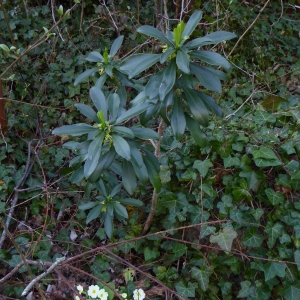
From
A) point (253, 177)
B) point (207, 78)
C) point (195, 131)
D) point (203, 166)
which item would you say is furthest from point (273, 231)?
point (207, 78)

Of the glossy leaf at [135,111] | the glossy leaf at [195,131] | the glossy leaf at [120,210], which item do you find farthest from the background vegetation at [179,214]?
the glossy leaf at [135,111]

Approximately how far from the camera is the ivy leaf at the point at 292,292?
7.18ft

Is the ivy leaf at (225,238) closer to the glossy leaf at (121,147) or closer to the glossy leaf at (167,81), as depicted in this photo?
the glossy leaf at (121,147)

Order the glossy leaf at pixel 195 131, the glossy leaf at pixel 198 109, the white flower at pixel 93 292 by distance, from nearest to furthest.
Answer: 1. the glossy leaf at pixel 198 109
2. the glossy leaf at pixel 195 131
3. the white flower at pixel 93 292

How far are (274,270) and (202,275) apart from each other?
1.51 ft

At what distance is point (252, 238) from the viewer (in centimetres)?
230

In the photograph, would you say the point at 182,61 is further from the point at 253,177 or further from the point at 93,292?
the point at 93,292

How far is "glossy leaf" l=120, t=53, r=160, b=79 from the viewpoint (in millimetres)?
1688

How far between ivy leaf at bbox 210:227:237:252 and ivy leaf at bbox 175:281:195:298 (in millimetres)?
372

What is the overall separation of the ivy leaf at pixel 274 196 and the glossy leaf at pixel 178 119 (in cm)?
91

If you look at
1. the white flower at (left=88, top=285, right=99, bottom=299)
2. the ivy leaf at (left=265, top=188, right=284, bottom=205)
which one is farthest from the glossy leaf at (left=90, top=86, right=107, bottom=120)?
the ivy leaf at (left=265, top=188, right=284, bottom=205)

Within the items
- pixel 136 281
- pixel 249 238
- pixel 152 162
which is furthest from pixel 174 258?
pixel 152 162

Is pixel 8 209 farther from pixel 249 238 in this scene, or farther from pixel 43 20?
pixel 43 20

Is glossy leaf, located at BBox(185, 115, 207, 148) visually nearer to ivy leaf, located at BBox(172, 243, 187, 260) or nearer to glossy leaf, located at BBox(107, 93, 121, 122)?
glossy leaf, located at BBox(107, 93, 121, 122)
